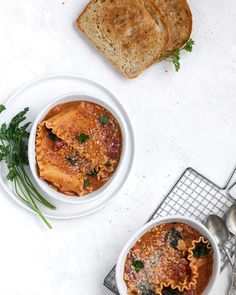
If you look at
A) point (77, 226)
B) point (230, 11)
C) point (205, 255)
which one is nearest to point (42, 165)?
point (77, 226)

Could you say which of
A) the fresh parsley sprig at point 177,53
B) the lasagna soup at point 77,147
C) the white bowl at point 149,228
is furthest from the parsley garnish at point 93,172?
the fresh parsley sprig at point 177,53

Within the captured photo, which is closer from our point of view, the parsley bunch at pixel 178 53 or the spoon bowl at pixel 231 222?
the spoon bowl at pixel 231 222

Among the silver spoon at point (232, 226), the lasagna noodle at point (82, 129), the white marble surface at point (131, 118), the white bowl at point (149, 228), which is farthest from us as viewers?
the white marble surface at point (131, 118)

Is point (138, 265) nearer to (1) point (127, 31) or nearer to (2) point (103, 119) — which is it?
(2) point (103, 119)

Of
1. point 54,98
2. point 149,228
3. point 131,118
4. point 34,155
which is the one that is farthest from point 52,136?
point 149,228

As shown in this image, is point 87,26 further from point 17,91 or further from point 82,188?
point 82,188

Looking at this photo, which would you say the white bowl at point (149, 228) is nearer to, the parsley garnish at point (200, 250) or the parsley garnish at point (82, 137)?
the parsley garnish at point (200, 250)
